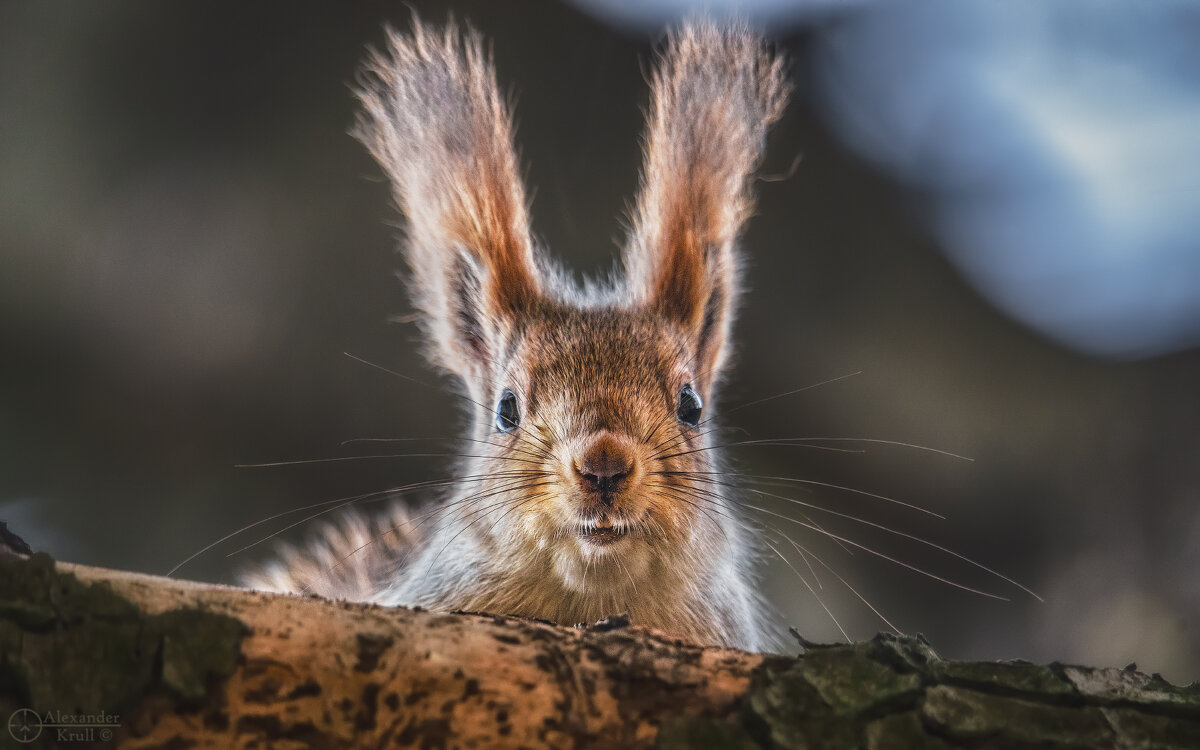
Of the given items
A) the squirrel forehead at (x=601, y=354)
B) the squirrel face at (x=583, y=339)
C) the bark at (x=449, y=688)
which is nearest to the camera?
the bark at (x=449, y=688)

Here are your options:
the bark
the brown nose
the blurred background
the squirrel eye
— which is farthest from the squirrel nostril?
the blurred background

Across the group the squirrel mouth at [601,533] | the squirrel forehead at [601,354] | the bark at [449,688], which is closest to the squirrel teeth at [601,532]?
the squirrel mouth at [601,533]

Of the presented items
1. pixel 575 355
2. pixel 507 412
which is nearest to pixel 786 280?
pixel 575 355

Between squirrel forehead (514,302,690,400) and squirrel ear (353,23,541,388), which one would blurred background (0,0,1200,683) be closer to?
squirrel ear (353,23,541,388)

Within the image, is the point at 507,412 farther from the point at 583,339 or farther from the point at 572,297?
the point at 572,297

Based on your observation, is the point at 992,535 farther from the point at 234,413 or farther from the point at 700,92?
the point at 234,413

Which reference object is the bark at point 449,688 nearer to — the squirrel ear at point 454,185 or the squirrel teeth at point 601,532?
the squirrel teeth at point 601,532

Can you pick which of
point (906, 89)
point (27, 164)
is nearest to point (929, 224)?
point (906, 89)
